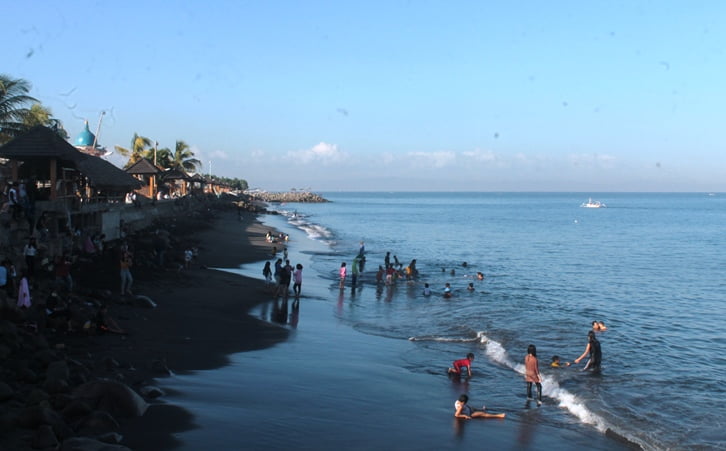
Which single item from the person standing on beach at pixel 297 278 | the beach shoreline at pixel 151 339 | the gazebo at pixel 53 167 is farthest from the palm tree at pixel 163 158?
the person standing on beach at pixel 297 278

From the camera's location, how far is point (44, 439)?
26.2 ft

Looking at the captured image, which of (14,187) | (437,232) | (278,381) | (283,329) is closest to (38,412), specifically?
(278,381)

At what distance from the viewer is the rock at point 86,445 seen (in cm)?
788

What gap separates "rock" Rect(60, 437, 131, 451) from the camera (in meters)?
7.88

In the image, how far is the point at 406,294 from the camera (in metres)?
29.1

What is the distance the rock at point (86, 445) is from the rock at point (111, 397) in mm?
1503

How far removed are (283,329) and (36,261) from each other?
794 cm

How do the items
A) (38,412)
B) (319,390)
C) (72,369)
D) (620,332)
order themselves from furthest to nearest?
1. (620,332)
2. (319,390)
3. (72,369)
4. (38,412)

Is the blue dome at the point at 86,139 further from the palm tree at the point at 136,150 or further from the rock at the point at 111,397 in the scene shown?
the rock at the point at 111,397

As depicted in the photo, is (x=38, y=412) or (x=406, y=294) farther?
(x=406, y=294)

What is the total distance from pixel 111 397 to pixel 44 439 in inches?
67.9

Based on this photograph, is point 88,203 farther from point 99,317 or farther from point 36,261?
point 99,317

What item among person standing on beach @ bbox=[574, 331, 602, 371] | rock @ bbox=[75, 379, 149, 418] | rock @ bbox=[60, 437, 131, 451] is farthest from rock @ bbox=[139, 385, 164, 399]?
person standing on beach @ bbox=[574, 331, 602, 371]

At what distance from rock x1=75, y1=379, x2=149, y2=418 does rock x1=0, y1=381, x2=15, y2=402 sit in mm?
902
